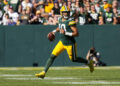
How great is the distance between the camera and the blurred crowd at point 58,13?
55.2 feet

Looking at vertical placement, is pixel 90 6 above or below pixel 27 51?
above

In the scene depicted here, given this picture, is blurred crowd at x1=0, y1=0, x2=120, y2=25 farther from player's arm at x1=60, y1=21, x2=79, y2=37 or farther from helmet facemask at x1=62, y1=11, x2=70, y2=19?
player's arm at x1=60, y1=21, x2=79, y2=37

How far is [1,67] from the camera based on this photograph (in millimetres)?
16578

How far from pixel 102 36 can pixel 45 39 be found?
7.31 feet

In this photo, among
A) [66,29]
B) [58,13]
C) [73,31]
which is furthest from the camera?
[58,13]

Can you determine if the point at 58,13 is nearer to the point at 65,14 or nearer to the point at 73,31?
the point at 65,14

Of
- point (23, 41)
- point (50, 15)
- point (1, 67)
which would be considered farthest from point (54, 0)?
point (1, 67)

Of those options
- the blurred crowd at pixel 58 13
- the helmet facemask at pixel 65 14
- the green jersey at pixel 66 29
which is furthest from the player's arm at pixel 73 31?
the blurred crowd at pixel 58 13

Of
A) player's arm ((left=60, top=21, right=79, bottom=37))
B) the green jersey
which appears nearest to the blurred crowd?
the green jersey

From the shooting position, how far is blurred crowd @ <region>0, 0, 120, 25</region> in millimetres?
16828

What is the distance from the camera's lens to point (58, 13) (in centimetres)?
1691

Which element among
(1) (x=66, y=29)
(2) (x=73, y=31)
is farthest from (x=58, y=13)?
(2) (x=73, y=31)

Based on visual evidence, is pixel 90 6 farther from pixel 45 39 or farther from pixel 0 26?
pixel 0 26

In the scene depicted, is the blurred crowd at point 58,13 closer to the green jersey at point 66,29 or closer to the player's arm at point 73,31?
Result: the green jersey at point 66,29
